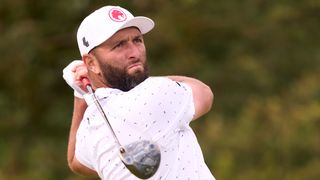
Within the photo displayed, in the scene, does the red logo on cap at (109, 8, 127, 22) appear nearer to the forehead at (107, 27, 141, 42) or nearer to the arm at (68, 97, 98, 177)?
the forehead at (107, 27, 141, 42)

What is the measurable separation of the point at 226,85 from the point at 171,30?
1.05m

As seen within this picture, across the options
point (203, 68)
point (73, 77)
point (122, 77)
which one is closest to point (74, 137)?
point (73, 77)

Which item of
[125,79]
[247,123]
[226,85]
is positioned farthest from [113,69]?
[226,85]

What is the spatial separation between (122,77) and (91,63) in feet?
0.69

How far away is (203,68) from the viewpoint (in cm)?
1541

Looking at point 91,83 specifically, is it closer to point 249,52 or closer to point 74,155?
point 74,155

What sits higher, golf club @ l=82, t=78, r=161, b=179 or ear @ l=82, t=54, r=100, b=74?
ear @ l=82, t=54, r=100, b=74

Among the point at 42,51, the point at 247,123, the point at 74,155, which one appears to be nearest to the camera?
the point at 74,155

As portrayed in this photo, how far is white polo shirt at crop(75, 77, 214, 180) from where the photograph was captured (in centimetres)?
530

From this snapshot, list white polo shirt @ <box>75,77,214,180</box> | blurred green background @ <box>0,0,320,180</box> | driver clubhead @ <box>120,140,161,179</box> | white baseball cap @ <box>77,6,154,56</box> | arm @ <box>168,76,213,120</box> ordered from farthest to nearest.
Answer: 1. blurred green background @ <box>0,0,320,180</box>
2. arm @ <box>168,76,213,120</box>
3. white baseball cap @ <box>77,6,154,56</box>
4. white polo shirt @ <box>75,77,214,180</box>
5. driver clubhead @ <box>120,140,161,179</box>

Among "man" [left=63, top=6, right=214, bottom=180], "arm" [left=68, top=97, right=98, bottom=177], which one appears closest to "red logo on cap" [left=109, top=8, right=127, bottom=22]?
→ "man" [left=63, top=6, right=214, bottom=180]

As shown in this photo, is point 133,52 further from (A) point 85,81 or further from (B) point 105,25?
(A) point 85,81

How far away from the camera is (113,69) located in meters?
5.39

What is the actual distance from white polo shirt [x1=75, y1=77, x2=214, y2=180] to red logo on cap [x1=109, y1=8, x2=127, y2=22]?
0.26m
